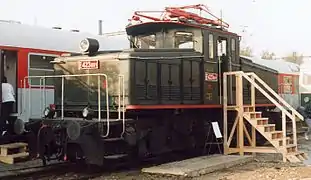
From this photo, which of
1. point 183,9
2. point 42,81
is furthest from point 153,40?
point 42,81

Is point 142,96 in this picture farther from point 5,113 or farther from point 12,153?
point 5,113

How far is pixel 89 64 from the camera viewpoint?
35.6 feet

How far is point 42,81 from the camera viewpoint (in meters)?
12.4

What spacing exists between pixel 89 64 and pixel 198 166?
3323 mm

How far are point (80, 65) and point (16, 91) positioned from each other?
87.2 inches

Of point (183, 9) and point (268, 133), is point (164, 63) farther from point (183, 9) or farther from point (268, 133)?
point (268, 133)

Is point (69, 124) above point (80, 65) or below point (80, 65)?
below

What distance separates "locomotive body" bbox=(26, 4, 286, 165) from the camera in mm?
10039

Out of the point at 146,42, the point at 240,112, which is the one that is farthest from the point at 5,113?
the point at 240,112

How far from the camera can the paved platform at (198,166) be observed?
9633mm

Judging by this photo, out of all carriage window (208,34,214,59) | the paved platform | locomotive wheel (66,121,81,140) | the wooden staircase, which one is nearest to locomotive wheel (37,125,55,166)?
locomotive wheel (66,121,81,140)

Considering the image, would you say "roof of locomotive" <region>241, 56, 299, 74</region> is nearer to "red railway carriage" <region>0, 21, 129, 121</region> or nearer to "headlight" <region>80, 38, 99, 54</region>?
"red railway carriage" <region>0, 21, 129, 121</region>

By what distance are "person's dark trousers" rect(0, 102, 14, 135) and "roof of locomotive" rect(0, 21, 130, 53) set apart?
58.4 inches

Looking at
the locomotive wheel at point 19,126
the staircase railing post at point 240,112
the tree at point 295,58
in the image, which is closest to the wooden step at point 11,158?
the locomotive wheel at point 19,126
